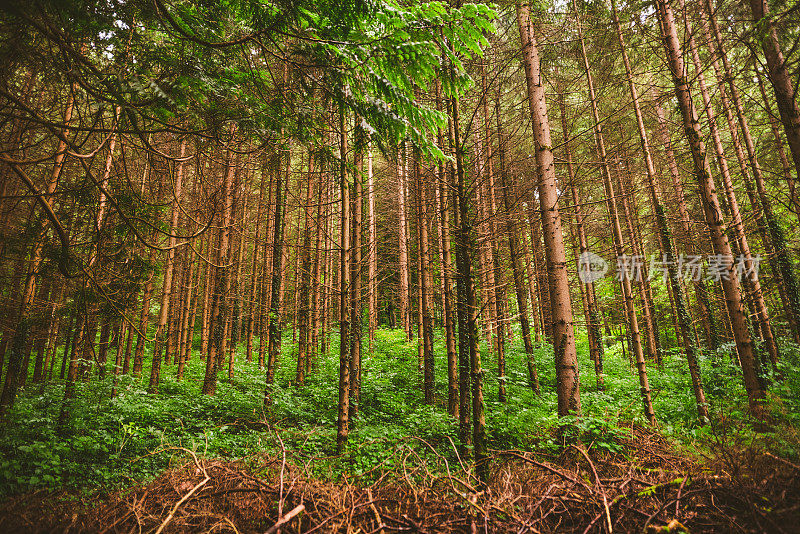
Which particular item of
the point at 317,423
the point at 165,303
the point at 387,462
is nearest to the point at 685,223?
the point at 387,462

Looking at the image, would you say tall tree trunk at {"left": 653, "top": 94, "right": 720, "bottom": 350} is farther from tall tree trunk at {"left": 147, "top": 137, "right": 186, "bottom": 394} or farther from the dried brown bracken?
tall tree trunk at {"left": 147, "top": 137, "right": 186, "bottom": 394}

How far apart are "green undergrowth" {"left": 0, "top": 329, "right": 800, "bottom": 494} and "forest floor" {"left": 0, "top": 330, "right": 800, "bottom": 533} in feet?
0.15

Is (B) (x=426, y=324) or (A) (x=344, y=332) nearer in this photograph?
(A) (x=344, y=332)

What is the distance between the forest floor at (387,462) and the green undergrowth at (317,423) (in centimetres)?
5

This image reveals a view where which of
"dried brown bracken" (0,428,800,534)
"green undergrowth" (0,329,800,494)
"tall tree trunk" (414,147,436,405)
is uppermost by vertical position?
"tall tree trunk" (414,147,436,405)

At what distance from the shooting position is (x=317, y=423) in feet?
24.1

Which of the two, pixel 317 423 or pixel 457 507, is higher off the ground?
pixel 457 507

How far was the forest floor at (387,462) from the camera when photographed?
6.89 ft

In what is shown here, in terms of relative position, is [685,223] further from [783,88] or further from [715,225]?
[783,88]

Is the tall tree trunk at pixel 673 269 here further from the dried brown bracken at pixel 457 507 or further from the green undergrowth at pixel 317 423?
the dried brown bracken at pixel 457 507

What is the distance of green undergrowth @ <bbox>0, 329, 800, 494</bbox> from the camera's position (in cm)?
446

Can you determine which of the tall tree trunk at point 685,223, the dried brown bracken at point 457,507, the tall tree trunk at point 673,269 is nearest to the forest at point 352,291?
the dried brown bracken at point 457,507

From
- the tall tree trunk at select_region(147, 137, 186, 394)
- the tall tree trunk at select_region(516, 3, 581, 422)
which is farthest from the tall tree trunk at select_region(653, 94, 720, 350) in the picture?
the tall tree trunk at select_region(147, 137, 186, 394)

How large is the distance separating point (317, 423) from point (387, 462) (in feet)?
9.66
